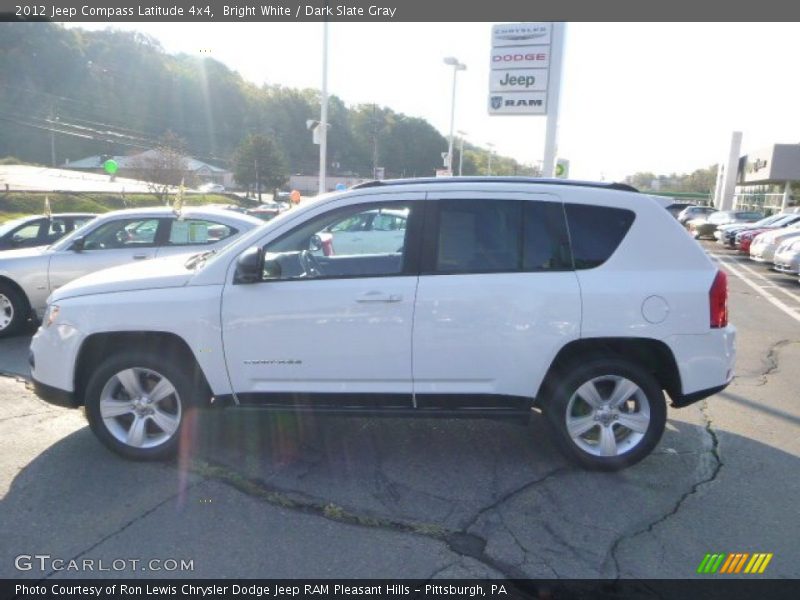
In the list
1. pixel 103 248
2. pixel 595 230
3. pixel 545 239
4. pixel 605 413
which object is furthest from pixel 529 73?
pixel 605 413

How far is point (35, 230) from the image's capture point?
8367 millimetres

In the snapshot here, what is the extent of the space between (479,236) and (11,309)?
6326 mm

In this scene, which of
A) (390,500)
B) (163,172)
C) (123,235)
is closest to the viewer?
(390,500)

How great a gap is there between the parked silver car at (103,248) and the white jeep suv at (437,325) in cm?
358

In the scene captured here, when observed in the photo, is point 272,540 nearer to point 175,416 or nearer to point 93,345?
point 175,416

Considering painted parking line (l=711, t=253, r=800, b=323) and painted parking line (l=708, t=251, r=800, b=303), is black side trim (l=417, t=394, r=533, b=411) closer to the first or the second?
painted parking line (l=711, t=253, r=800, b=323)

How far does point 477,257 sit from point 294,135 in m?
105

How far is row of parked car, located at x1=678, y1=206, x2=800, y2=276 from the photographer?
13945 millimetres

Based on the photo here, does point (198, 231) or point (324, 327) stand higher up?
point (198, 231)

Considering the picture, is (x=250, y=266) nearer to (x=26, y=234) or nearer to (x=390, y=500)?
(x=390, y=500)

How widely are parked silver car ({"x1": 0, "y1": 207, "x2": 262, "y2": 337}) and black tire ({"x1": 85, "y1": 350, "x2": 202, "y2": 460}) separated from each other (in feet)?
11.7

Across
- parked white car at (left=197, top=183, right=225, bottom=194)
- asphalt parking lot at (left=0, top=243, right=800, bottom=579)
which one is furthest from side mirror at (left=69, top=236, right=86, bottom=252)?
parked white car at (left=197, top=183, right=225, bottom=194)

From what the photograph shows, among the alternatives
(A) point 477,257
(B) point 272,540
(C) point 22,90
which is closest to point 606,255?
(A) point 477,257

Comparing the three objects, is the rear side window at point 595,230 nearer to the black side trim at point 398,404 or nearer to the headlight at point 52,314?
the black side trim at point 398,404
